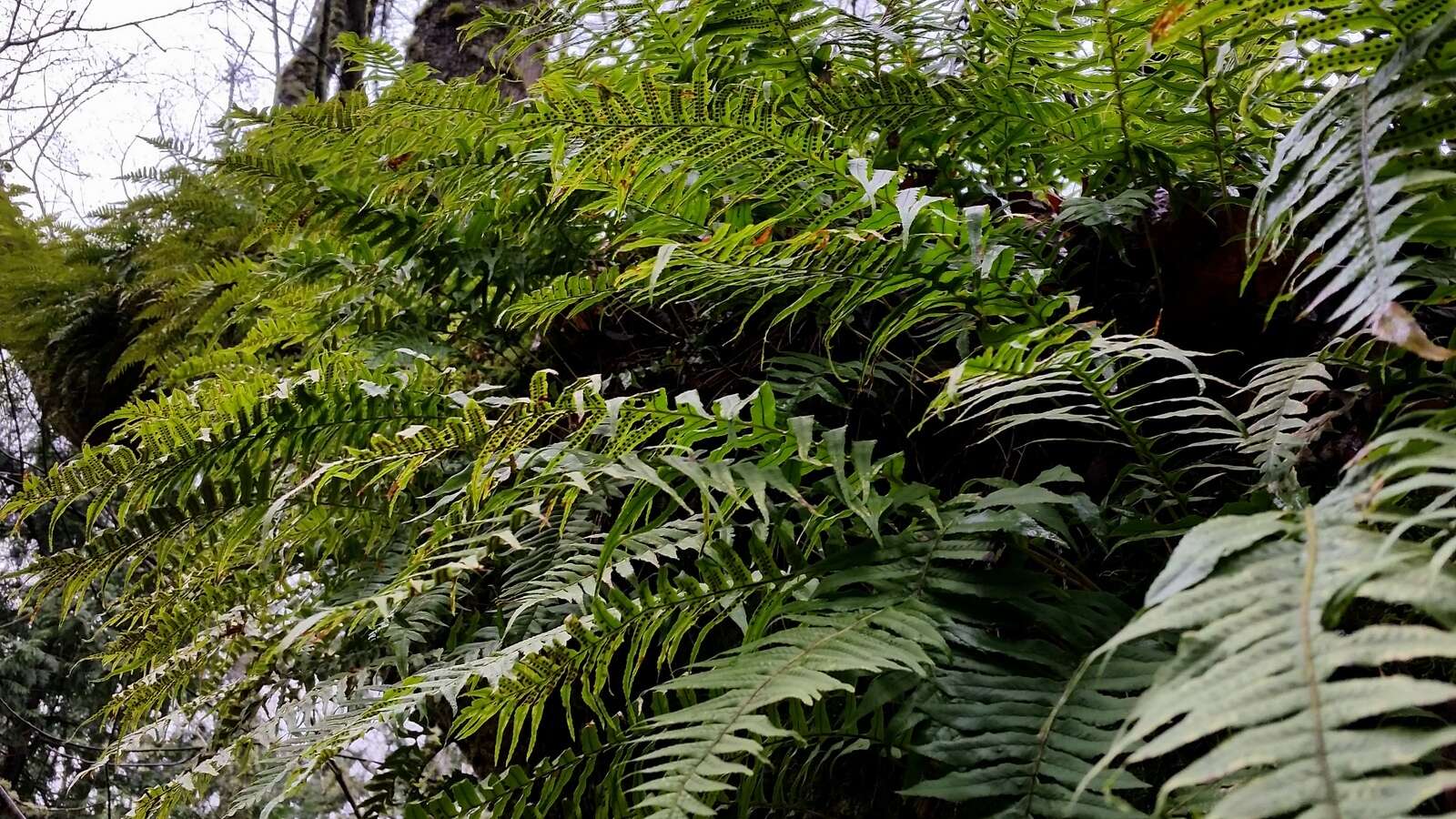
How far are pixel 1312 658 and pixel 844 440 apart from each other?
17.1 inches

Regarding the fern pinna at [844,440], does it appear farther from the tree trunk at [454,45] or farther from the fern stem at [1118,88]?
the tree trunk at [454,45]

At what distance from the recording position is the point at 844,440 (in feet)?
2.38

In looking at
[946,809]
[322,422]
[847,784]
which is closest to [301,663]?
[322,422]

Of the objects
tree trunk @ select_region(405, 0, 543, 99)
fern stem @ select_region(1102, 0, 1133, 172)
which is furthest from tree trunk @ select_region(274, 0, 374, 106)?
fern stem @ select_region(1102, 0, 1133, 172)

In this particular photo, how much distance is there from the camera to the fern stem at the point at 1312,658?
285 millimetres

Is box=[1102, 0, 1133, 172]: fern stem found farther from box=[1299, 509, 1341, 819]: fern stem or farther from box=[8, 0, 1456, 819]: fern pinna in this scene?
box=[1299, 509, 1341, 819]: fern stem

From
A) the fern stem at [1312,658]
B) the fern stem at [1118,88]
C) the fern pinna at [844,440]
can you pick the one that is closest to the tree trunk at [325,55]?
the fern pinna at [844,440]

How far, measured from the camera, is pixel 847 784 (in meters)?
0.79

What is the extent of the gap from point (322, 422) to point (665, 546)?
394 millimetres

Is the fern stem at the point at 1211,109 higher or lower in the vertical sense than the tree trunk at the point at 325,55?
lower

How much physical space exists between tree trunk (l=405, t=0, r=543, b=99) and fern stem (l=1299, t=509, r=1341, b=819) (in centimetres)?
229

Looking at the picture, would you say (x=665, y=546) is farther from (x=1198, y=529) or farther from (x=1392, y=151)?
(x=1392, y=151)

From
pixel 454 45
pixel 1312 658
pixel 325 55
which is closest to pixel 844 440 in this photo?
pixel 1312 658

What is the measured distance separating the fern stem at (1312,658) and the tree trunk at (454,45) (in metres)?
2.29
